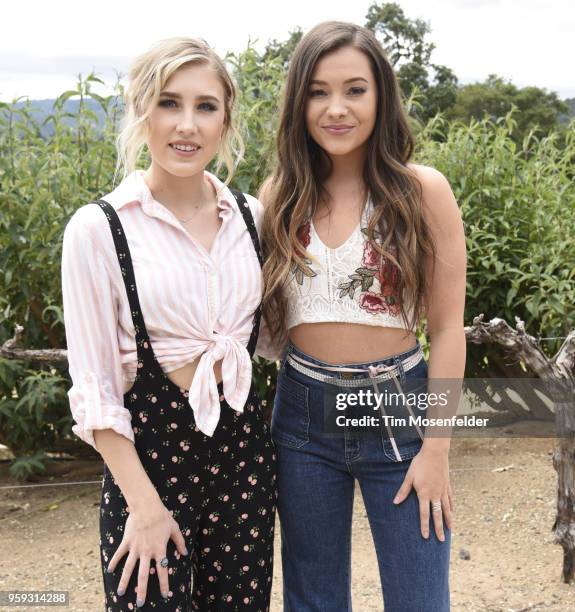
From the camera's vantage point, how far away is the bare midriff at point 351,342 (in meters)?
1.85

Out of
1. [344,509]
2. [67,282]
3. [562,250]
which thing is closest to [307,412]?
[344,509]

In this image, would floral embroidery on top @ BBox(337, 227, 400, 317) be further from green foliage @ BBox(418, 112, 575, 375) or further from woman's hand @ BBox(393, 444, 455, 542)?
green foliage @ BBox(418, 112, 575, 375)

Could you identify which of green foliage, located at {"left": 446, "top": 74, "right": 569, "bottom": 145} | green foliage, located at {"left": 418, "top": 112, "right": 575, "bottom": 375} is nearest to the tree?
green foliage, located at {"left": 446, "top": 74, "right": 569, "bottom": 145}

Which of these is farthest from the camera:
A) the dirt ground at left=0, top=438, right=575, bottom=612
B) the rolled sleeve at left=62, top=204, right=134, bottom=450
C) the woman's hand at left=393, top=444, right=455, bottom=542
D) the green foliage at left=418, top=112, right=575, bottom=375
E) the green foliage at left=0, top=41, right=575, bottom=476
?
the green foliage at left=418, top=112, right=575, bottom=375

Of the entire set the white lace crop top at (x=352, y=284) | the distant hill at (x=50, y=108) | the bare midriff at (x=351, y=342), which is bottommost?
the bare midriff at (x=351, y=342)

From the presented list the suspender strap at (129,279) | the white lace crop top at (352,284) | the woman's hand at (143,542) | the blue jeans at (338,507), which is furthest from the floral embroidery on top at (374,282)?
the woman's hand at (143,542)

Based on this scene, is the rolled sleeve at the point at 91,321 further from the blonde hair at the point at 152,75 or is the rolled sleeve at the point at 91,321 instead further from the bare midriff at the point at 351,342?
the bare midriff at the point at 351,342

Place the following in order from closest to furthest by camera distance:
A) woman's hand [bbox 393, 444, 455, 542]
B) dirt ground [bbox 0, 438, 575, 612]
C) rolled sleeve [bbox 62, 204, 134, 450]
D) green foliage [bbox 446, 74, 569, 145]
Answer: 1. rolled sleeve [bbox 62, 204, 134, 450]
2. woman's hand [bbox 393, 444, 455, 542]
3. dirt ground [bbox 0, 438, 575, 612]
4. green foliage [bbox 446, 74, 569, 145]

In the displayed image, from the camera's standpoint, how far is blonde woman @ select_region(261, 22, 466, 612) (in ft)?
5.98

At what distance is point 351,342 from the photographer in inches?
72.9

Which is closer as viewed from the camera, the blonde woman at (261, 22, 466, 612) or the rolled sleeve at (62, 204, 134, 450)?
the rolled sleeve at (62, 204, 134, 450)

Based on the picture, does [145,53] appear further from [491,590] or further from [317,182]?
[491,590]

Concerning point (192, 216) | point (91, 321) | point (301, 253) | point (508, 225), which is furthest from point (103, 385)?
point (508, 225)

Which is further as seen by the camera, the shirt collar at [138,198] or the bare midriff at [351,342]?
the bare midriff at [351,342]
